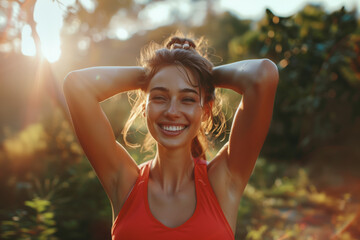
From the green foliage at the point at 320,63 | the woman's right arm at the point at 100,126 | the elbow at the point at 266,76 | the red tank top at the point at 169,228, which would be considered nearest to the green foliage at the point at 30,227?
the woman's right arm at the point at 100,126

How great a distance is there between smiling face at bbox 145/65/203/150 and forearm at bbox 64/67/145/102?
16 cm

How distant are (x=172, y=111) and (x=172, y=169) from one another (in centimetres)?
35

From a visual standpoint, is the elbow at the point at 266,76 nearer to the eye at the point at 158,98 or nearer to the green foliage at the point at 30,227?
the eye at the point at 158,98

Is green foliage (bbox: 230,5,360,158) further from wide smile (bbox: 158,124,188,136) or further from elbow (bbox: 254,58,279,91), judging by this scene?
wide smile (bbox: 158,124,188,136)

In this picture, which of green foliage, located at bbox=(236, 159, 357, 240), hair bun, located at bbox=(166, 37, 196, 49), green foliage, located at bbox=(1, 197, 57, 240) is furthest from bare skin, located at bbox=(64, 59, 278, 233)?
green foliage, located at bbox=(236, 159, 357, 240)

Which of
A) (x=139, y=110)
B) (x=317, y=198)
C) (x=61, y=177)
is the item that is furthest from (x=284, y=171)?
(x=139, y=110)

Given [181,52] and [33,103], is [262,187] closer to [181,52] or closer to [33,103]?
[181,52]

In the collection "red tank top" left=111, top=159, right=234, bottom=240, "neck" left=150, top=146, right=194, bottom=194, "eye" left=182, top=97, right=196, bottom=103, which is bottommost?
"red tank top" left=111, top=159, right=234, bottom=240

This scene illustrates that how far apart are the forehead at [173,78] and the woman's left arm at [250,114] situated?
213 millimetres

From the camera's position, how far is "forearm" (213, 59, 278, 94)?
54.7 inches

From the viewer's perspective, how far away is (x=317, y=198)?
5727 millimetres

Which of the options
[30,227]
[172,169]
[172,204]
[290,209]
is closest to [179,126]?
[172,169]

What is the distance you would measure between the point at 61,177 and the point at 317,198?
4.56 meters

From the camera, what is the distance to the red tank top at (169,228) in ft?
4.33
